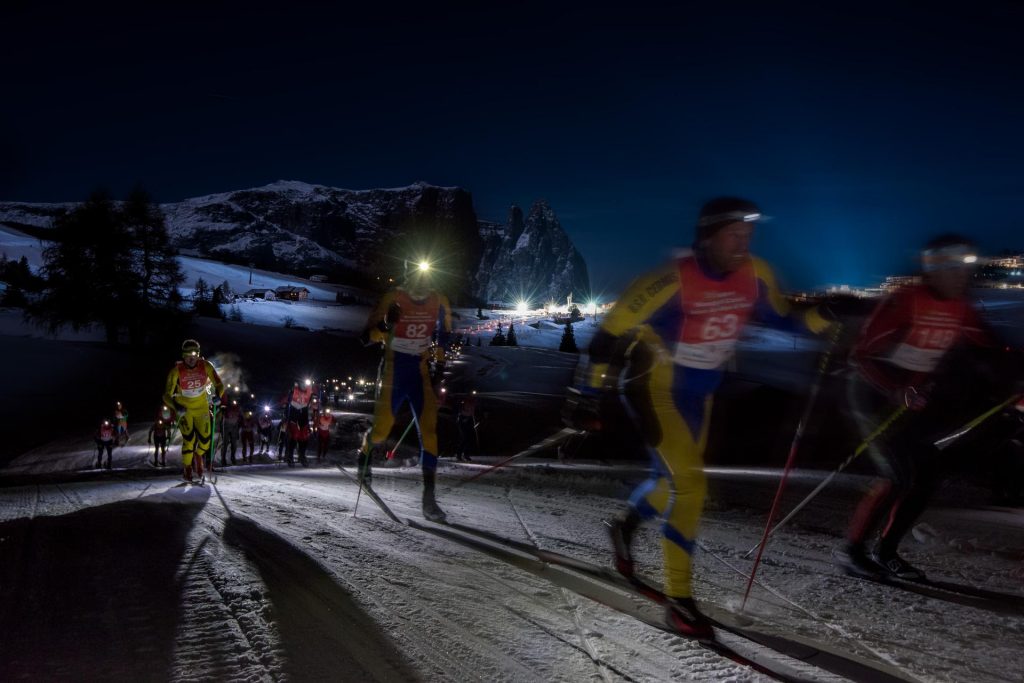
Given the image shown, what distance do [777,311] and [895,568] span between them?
216 cm

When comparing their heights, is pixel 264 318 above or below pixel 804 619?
above

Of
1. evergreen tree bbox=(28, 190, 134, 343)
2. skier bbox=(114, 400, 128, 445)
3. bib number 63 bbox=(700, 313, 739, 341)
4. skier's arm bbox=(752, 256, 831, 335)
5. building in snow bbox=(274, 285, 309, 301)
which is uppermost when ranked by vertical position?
building in snow bbox=(274, 285, 309, 301)

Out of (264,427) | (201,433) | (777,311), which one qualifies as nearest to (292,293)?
(264,427)

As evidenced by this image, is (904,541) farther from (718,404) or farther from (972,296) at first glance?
(718,404)

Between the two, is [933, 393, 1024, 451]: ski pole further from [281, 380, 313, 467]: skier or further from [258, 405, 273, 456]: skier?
[258, 405, 273, 456]: skier

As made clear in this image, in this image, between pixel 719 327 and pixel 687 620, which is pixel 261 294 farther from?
pixel 687 620

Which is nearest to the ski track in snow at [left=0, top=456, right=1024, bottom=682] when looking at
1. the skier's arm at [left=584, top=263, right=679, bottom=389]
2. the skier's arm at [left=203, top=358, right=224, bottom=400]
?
the skier's arm at [left=584, top=263, right=679, bottom=389]

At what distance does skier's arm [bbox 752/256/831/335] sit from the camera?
403 centimetres

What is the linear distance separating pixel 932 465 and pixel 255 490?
7.78 meters

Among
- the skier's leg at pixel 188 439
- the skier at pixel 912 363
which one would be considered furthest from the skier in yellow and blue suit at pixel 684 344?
the skier's leg at pixel 188 439

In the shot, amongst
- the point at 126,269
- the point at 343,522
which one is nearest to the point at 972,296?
the point at 343,522

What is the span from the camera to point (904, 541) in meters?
5.91

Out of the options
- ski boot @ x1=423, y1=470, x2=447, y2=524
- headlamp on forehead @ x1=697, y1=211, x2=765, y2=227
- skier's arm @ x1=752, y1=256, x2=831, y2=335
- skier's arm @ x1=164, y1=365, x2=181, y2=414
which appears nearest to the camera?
headlamp on forehead @ x1=697, y1=211, x2=765, y2=227

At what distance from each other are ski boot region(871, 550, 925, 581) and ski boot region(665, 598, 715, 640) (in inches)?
74.6
